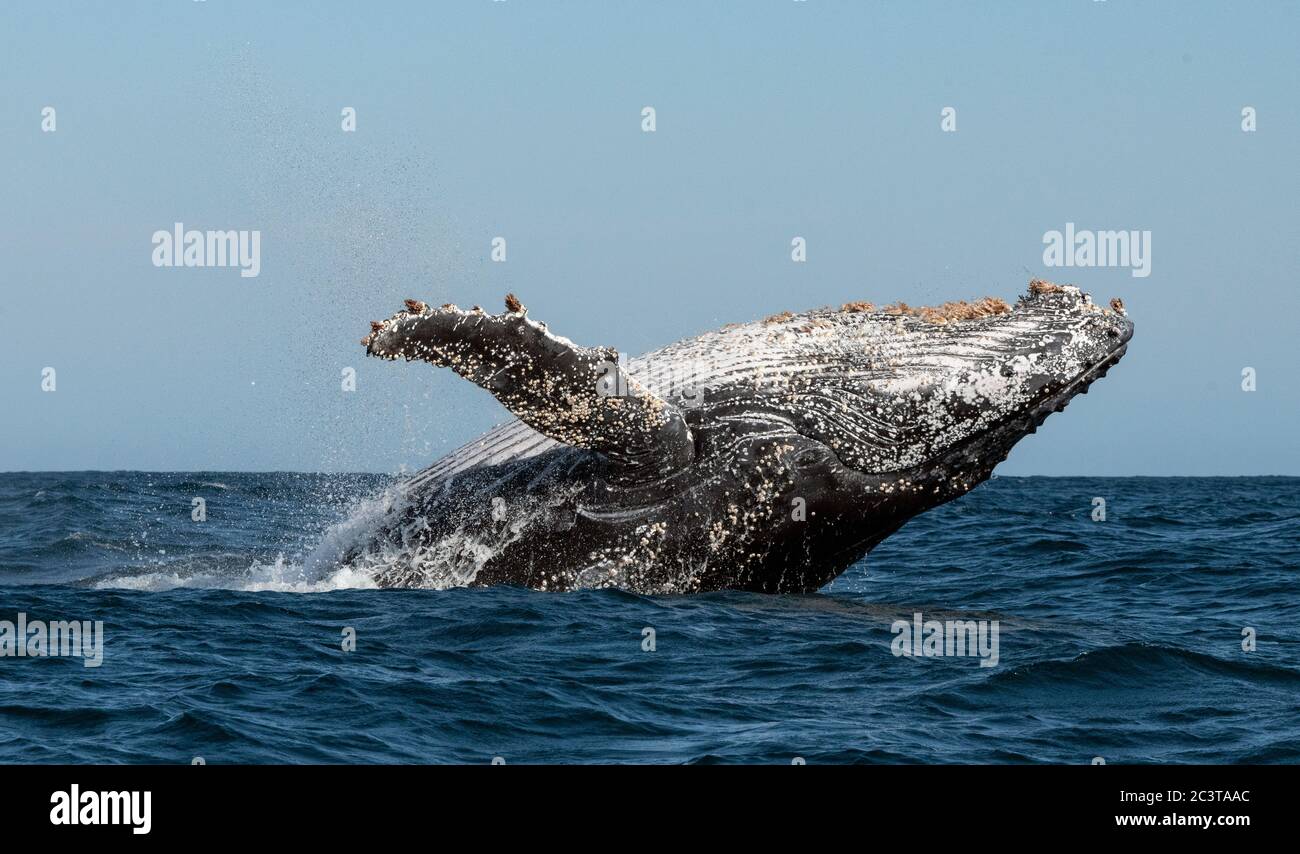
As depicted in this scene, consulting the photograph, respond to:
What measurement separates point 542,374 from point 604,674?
2142mm

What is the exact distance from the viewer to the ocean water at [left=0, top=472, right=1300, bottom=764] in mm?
7754

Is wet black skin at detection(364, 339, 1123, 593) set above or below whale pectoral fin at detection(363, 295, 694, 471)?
below

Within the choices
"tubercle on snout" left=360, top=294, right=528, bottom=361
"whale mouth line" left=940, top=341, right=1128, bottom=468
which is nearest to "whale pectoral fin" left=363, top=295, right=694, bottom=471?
"tubercle on snout" left=360, top=294, right=528, bottom=361

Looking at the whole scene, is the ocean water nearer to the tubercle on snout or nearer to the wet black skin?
the wet black skin

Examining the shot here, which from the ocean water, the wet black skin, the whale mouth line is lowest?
the ocean water

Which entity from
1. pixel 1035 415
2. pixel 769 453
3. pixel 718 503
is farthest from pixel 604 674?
pixel 1035 415

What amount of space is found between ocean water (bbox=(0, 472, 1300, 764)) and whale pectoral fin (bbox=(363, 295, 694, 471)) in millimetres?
1294

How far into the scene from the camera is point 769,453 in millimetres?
11148

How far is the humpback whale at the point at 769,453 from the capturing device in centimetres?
1117
